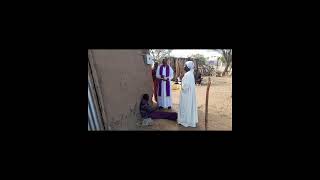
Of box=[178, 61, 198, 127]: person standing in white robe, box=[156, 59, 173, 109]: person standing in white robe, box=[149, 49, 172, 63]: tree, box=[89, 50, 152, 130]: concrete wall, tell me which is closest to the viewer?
box=[89, 50, 152, 130]: concrete wall

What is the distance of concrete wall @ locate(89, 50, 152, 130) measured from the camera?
3.54 meters

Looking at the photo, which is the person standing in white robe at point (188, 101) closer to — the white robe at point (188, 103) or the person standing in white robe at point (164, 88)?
the white robe at point (188, 103)

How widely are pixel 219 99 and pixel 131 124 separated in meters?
3.89

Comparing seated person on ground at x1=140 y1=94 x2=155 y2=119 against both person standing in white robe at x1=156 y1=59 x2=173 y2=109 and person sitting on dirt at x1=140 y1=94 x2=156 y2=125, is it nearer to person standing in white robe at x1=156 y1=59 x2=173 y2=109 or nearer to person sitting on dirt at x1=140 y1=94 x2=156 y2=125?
person sitting on dirt at x1=140 y1=94 x2=156 y2=125

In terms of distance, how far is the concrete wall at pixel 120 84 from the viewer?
Result: 11.6 feet

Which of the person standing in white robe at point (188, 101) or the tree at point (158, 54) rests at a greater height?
the tree at point (158, 54)

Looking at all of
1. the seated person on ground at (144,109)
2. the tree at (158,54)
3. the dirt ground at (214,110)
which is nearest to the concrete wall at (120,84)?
the seated person on ground at (144,109)

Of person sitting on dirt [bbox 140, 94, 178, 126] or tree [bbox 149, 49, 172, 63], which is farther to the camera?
tree [bbox 149, 49, 172, 63]

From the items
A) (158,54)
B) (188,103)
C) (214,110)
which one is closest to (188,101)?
(188,103)

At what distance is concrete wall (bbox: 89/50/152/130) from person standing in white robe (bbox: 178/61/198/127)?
0.71m

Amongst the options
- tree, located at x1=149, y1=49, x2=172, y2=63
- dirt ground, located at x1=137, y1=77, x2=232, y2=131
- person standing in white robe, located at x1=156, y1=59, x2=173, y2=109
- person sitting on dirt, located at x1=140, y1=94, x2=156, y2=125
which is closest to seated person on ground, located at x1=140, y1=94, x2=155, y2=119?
person sitting on dirt, located at x1=140, y1=94, x2=156, y2=125

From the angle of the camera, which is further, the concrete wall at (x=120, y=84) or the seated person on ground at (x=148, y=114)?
the seated person on ground at (x=148, y=114)
